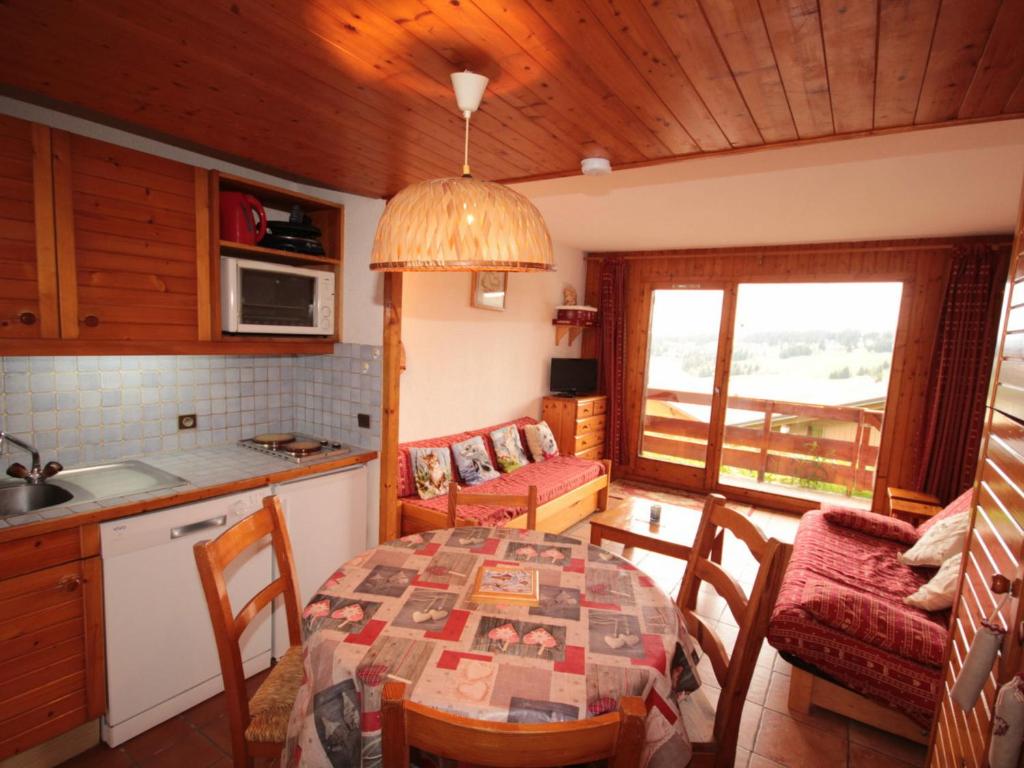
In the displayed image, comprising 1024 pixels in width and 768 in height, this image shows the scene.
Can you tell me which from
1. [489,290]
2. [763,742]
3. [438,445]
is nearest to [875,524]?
[763,742]

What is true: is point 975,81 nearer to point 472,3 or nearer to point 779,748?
point 472,3

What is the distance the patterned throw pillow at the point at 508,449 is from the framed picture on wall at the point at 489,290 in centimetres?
105

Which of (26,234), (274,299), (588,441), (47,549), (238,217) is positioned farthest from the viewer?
(588,441)

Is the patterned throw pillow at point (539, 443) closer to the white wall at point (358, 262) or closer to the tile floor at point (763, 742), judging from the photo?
the white wall at point (358, 262)

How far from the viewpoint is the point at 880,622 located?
200cm

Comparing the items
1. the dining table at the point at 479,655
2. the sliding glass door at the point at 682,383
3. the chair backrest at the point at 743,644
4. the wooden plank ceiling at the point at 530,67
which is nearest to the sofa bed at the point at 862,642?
the chair backrest at the point at 743,644

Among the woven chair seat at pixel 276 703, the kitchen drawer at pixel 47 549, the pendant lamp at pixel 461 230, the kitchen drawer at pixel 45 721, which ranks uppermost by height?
the pendant lamp at pixel 461 230

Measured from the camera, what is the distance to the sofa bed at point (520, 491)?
3.13 m

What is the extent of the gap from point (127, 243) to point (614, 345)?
4.42 metres

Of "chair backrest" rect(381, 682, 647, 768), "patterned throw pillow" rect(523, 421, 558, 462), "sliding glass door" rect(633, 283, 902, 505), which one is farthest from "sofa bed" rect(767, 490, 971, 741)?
"sliding glass door" rect(633, 283, 902, 505)

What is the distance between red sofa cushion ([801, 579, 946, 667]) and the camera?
1.90 m

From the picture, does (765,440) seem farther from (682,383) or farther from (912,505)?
(912,505)

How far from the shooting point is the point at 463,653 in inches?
46.5

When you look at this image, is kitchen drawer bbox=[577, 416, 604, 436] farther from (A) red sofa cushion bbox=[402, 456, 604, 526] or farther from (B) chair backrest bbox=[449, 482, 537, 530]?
(B) chair backrest bbox=[449, 482, 537, 530]
